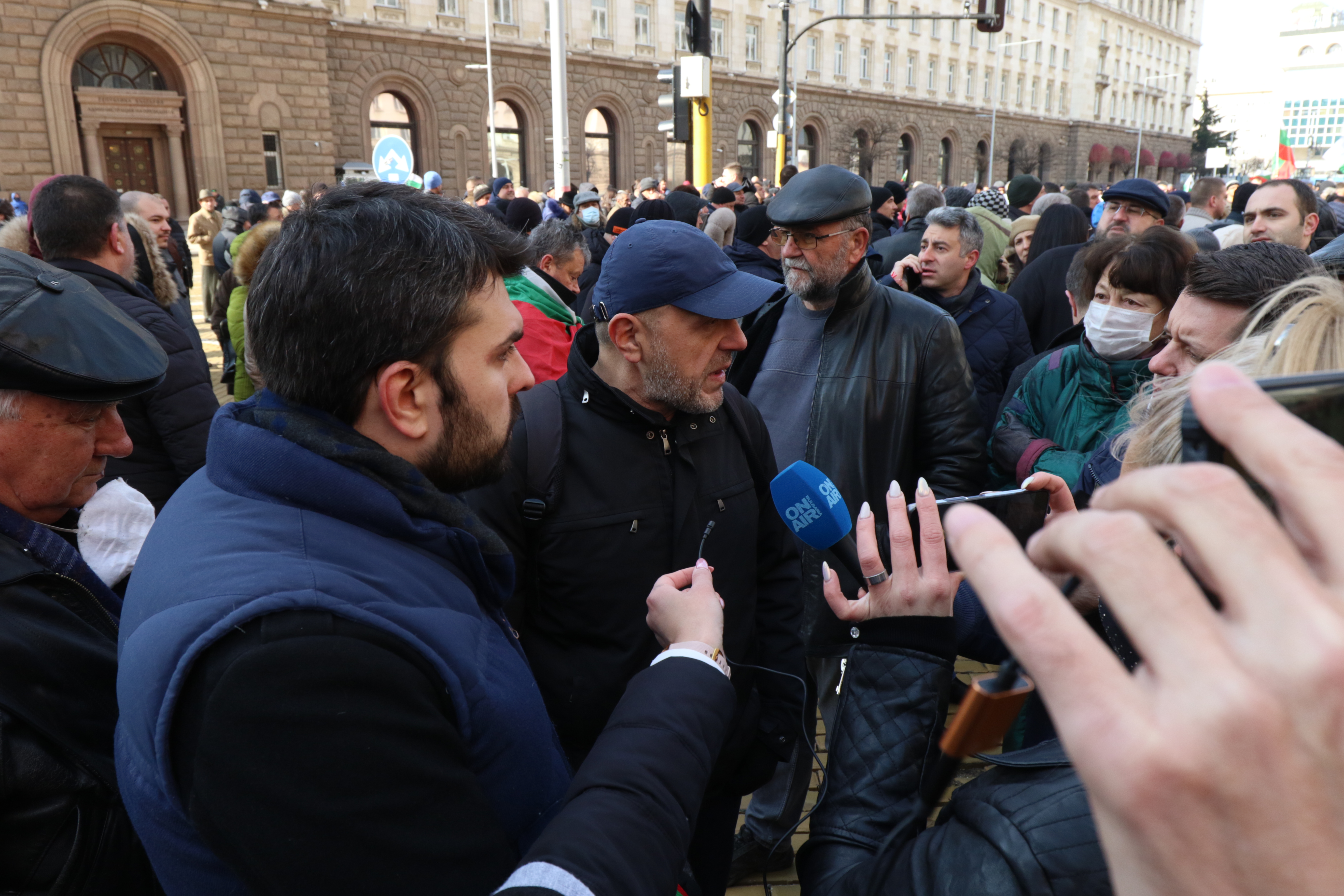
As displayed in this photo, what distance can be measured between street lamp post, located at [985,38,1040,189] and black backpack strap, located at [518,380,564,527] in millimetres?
45416

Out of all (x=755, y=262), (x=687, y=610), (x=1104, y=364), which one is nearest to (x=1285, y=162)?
(x=755, y=262)

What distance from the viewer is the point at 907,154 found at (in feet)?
140

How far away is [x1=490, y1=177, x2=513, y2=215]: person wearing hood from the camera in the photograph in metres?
11.3

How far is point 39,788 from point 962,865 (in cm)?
128

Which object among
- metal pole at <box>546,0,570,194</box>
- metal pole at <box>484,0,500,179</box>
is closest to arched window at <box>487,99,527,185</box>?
metal pole at <box>484,0,500,179</box>

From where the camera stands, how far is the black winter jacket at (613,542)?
2.13m

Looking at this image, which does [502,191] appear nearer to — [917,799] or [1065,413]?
[1065,413]

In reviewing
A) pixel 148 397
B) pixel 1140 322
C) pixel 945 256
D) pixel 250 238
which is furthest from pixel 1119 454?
pixel 250 238

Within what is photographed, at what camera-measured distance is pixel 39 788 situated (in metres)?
1.25

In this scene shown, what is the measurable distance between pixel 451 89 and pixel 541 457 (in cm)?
2687

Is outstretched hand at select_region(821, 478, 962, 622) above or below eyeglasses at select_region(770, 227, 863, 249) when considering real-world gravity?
below

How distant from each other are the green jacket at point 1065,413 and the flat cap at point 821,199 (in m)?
0.98

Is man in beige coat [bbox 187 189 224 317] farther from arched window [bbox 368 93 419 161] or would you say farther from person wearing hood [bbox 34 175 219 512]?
arched window [bbox 368 93 419 161]

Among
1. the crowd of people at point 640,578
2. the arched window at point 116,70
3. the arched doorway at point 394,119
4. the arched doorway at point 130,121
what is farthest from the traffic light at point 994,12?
the arched window at point 116,70
